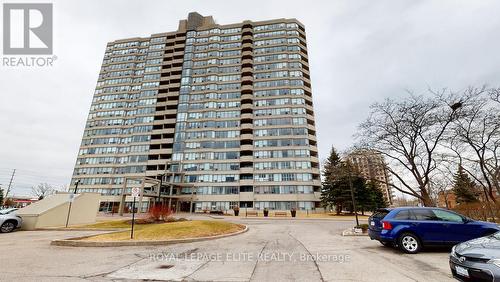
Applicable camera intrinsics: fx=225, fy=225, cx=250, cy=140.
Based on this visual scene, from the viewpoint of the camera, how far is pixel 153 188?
5134 cm

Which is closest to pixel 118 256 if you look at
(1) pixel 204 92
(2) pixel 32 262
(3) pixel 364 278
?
(2) pixel 32 262

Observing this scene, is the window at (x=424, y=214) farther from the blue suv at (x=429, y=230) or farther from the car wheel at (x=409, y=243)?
the car wheel at (x=409, y=243)

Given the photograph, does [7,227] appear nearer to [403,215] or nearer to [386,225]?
[386,225]

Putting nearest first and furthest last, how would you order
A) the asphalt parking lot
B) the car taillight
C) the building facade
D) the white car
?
the asphalt parking lot → the car taillight → the white car → the building facade

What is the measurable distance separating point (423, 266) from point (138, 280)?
23.8 ft

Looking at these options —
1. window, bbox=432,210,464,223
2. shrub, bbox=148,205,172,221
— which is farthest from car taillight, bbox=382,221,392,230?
shrub, bbox=148,205,172,221

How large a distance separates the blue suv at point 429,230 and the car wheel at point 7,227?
863 inches

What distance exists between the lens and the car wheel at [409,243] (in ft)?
25.5

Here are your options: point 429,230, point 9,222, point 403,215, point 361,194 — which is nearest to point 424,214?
point 429,230

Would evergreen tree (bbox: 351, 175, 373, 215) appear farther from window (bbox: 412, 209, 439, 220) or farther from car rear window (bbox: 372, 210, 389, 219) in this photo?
window (bbox: 412, 209, 439, 220)

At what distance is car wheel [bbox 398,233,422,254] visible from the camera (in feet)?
25.5

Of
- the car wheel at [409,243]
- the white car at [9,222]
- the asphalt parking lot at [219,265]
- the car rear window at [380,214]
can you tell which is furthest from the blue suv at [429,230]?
the white car at [9,222]

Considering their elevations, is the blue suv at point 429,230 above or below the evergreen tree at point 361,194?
below

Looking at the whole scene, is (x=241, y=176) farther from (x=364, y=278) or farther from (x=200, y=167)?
(x=364, y=278)
